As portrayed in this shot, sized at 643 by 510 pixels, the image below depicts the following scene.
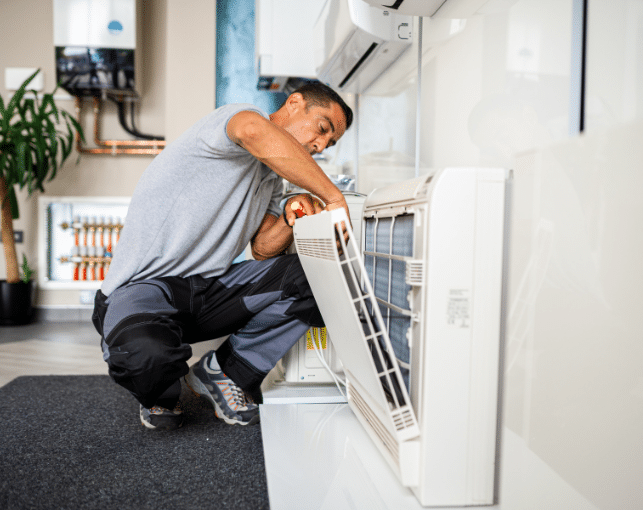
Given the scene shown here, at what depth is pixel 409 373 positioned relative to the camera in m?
0.92

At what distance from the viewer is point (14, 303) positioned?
124 inches

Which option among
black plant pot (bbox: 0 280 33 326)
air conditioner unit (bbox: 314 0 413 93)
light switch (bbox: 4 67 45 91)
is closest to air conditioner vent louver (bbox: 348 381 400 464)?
air conditioner unit (bbox: 314 0 413 93)

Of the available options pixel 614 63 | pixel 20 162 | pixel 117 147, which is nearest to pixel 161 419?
pixel 614 63

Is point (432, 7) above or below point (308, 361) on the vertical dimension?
above

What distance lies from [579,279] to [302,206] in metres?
0.99

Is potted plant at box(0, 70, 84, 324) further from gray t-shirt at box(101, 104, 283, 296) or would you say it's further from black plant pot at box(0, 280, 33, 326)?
gray t-shirt at box(101, 104, 283, 296)

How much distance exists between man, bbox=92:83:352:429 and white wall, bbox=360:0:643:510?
27.6 inches

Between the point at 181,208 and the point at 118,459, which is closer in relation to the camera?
the point at 118,459

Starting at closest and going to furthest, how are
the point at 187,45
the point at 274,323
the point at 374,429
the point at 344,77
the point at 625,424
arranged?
1. the point at 625,424
2. the point at 374,429
3. the point at 274,323
4. the point at 344,77
5. the point at 187,45

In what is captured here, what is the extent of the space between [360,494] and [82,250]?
122 inches

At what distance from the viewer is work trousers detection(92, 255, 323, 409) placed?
1266 millimetres

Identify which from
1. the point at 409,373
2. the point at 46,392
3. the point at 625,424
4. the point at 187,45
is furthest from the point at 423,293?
the point at 187,45

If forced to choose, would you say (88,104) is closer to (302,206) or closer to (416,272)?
(302,206)

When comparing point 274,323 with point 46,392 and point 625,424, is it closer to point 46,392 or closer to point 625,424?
point 46,392
